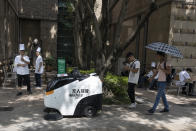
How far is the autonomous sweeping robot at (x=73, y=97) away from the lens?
218 inches

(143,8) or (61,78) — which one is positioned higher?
(143,8)

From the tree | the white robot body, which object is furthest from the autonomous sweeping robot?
the tree

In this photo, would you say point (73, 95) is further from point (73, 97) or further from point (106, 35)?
point (106, 35)

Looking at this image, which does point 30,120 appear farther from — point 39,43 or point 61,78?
point 39,43

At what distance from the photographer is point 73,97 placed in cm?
563

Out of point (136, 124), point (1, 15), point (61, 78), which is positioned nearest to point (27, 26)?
point (1, 15)

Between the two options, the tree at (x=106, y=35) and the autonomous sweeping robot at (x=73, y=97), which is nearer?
the autonomous sweeping robot at (x=73, y=97)

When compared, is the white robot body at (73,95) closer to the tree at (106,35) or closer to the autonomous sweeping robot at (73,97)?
the autonomous sweeping robot at (73,97)

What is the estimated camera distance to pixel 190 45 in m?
11.3

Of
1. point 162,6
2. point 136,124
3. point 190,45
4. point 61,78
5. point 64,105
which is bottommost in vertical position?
point 136,124

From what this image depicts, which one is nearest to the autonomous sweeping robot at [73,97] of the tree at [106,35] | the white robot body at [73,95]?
the white robot body at [73,95]

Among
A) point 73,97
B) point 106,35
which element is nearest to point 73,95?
point 73,97

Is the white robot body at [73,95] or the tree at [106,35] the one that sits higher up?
the tree at [106,35]

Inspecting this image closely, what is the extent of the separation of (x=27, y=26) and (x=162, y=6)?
12224 millimetres
